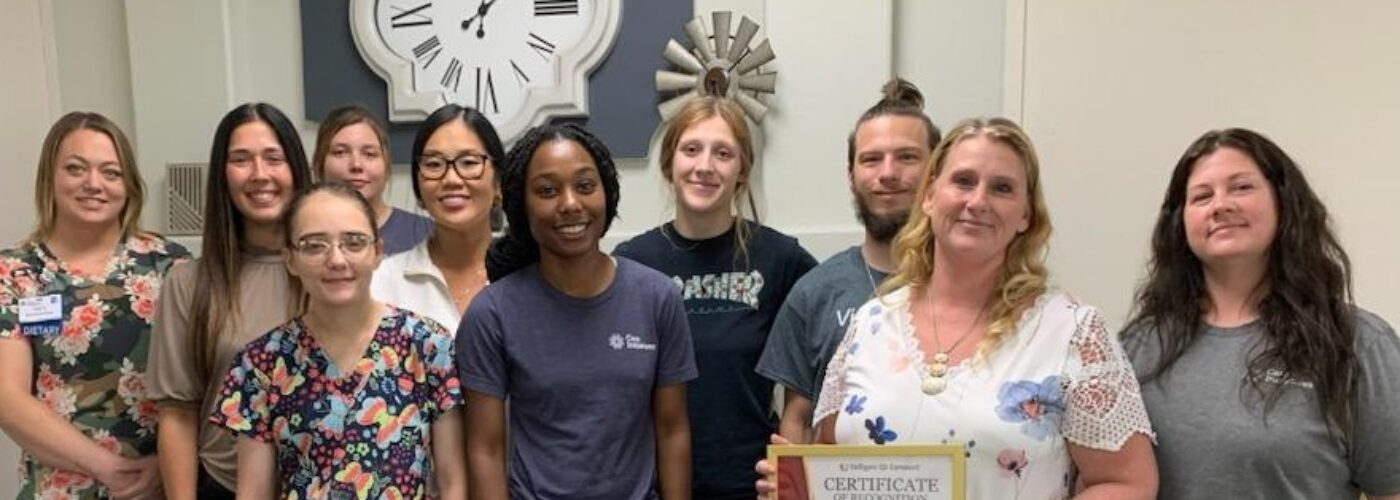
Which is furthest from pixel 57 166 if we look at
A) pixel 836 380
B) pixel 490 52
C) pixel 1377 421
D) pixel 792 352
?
Result: pixel 1377 421

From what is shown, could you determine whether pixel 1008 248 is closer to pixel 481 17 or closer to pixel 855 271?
pixel 855 271

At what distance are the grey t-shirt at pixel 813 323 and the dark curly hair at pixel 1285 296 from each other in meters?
0.48

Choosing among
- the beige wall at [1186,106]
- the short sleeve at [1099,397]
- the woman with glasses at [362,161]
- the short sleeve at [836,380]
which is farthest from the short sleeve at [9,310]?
the beige wall at [1186,106]


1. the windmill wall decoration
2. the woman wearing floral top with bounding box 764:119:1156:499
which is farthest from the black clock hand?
the woman wearing floral top with bounding box 764:119:1156:499

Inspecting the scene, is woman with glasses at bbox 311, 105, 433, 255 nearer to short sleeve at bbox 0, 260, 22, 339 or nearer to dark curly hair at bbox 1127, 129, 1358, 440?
short sleeve at bbox 0, 260, 22, 339

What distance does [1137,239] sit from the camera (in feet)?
Answer: 7.81

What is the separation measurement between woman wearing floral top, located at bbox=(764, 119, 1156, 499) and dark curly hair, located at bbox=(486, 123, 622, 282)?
51cm

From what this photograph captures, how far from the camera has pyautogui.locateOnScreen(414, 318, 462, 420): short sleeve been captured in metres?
1.54

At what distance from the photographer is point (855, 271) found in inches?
66.2

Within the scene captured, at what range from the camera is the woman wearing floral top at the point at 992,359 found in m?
1.26

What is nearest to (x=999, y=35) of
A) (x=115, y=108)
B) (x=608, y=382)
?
(x=608, y=382)

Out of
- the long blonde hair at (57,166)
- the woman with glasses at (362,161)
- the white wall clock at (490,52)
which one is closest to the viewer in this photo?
the long blonde hair at (57,166)

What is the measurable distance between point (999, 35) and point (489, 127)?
5.43 ft

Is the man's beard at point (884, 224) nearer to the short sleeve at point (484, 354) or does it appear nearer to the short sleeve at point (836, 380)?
the short sleeve at point (836, 380)
